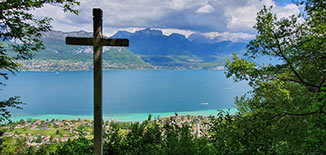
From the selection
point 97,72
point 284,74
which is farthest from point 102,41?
point 284,74

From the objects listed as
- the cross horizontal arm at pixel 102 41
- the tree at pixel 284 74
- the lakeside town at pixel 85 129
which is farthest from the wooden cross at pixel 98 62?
the tree at pixel 284 74

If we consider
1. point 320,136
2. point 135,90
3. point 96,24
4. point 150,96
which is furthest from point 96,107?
point 135,90

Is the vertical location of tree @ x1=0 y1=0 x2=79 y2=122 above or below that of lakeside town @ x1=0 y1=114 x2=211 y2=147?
above

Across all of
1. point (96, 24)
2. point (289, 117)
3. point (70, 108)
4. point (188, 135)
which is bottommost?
point (70, 108)

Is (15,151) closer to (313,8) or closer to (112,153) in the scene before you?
(112,153)

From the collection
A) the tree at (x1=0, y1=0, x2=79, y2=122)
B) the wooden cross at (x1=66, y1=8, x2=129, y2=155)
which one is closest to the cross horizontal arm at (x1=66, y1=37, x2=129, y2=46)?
the wooden cross at (x1=66, y1=8, x2=129, y2=155)

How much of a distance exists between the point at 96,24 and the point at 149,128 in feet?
7.66

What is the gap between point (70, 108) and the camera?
44875 mm

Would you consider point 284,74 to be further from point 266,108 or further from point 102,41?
point 102,41

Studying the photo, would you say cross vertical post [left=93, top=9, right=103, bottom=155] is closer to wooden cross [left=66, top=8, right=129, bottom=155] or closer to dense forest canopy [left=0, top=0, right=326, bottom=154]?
wooden cross [left=66, top=8, right=129, bottom=155]

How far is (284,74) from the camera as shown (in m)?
3.62

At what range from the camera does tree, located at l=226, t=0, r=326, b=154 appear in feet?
9.49

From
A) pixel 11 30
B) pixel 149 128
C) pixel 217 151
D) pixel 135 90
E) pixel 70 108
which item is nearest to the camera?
pixel 217 151

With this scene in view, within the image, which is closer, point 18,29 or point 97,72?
point 97,72
